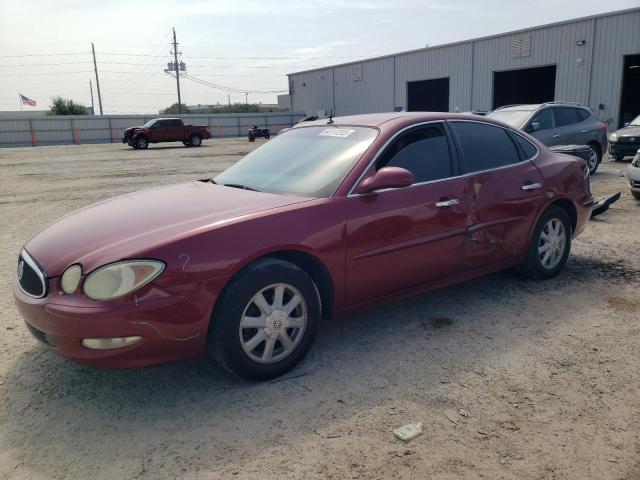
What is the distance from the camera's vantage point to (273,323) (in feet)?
10.3

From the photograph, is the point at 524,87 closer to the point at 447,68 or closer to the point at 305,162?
the point at 447,68

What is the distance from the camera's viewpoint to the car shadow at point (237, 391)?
2645 millimetres

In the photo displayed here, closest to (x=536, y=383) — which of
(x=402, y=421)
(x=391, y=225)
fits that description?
(x=402, y=421)

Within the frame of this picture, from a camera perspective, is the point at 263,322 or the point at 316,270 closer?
the point at 263,322

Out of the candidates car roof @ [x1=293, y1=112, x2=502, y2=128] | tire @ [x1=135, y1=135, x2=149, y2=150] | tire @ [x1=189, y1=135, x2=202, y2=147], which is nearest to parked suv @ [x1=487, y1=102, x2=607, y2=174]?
car roof @ [x1=293, y1=112, x2=502, y2=128]

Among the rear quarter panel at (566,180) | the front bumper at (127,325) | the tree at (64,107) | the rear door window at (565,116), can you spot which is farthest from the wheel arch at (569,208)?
the tree at (64,107)

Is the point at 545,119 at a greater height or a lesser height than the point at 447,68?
lesser

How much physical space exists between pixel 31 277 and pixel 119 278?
0.73 m

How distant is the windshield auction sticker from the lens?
4031mm

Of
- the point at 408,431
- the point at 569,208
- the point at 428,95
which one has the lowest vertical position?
the point at 408,431

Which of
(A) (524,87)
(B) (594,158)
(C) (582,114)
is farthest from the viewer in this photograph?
(A) (524,87)

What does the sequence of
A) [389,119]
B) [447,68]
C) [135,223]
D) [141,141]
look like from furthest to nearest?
[447,68] → [141,141] → [389,119] → [135,223]

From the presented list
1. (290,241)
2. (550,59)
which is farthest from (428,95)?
(290,241)

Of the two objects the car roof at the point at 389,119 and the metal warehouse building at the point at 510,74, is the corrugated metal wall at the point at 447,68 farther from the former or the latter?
the car roof at the point at 389,119
